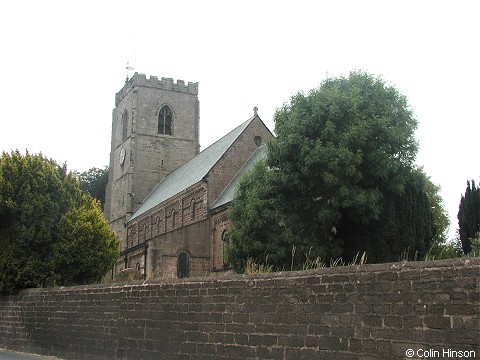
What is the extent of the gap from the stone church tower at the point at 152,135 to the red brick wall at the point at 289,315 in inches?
1612

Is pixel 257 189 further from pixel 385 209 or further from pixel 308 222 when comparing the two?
pixel 385 209

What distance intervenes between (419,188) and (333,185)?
16.0 feet

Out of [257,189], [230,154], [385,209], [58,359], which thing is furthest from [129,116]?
[58,359]

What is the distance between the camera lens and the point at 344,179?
21219mm

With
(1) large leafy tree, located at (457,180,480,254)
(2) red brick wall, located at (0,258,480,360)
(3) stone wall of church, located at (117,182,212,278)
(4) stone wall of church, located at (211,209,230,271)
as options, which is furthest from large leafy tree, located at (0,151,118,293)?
(1) large leafy tree, located at (457,180,480,254)

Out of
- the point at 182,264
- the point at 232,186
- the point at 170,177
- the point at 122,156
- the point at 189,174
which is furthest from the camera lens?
the point at 122,156

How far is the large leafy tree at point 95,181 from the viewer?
6888 centimetres

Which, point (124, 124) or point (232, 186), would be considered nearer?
point (232, 186)

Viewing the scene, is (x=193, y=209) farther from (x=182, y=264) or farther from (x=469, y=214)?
(x=469, y=214)

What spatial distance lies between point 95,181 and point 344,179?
53425 mm

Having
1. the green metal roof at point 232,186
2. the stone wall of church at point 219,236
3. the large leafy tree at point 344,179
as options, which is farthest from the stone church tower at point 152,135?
the large leafy tree at point 344,179

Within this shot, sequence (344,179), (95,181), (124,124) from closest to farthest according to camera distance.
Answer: (344,179), (124,124), (95,181)

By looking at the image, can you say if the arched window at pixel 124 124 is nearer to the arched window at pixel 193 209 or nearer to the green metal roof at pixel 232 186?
the arched window at pixel 193 209

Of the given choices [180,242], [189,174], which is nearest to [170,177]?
[189,174]
